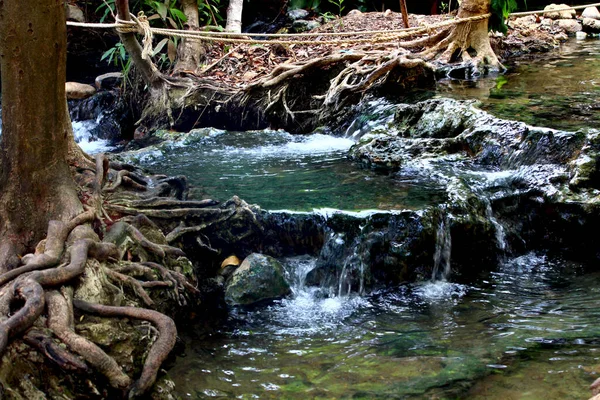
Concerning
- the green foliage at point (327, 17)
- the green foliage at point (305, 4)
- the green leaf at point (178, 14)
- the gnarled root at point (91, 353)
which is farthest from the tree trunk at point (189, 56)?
the gnarled root at point (91, 353)

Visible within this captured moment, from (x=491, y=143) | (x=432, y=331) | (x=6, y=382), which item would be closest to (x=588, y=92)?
(x=491, y=143)

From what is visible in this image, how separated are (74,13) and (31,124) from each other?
791 cm

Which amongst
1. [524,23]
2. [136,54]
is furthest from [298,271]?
[524,23]

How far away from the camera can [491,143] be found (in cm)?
593

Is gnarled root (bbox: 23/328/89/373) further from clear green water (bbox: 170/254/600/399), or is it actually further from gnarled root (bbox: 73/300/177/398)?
clear green water (bbox: 170/254/600/399)

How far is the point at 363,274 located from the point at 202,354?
1506 millimetres

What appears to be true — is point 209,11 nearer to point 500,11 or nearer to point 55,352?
point 500,11

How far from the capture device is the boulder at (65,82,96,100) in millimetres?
9641

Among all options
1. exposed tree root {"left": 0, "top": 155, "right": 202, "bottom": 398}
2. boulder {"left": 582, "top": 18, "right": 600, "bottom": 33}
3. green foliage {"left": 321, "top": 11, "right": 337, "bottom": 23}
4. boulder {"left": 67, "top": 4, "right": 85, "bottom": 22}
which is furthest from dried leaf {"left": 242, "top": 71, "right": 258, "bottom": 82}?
boulder {"left": 582, "top": 18, "right": 600, "bottom": 33}

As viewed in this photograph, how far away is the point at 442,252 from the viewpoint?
482cm

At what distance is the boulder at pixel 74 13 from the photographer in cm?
1038

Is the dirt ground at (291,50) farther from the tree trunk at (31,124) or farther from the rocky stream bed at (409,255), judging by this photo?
the tree trunk at (31,124)

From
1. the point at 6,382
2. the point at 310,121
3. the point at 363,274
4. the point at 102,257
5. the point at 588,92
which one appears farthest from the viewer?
the point at 310,121

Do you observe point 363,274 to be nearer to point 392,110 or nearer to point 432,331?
point 432,331
